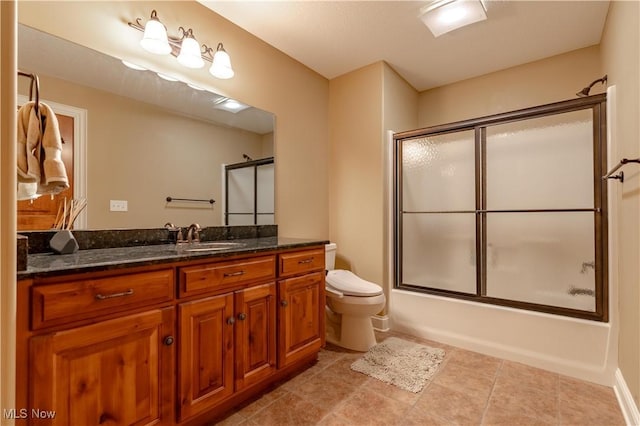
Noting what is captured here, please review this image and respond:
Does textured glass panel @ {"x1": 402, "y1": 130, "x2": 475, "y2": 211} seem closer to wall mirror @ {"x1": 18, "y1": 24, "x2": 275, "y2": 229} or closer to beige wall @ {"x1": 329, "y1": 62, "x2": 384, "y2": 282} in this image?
beige wall @ {"x1": 329, "y1": 62, "x2": 384, "y2": 282}

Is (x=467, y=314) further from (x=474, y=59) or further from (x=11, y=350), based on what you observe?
(x=11, y=350)

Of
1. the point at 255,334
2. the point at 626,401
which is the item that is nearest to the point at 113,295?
the point at 255,334

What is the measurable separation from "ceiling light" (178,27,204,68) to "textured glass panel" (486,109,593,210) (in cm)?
220

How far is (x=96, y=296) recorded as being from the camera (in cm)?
102

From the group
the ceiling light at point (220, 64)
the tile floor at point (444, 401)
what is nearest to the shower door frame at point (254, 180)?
the ceiling light at point (220, 64)

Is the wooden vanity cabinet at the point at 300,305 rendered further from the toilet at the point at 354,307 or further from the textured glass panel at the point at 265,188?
the textured glass panel at the point at 265,188

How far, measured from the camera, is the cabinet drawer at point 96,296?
0.92m

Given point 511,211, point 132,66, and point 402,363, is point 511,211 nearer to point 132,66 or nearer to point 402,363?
point 402,363

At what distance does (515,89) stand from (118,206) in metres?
3.37

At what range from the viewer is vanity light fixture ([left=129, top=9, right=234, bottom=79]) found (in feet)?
5.41

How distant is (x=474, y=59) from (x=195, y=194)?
264 centimetres

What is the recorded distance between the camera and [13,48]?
73cm

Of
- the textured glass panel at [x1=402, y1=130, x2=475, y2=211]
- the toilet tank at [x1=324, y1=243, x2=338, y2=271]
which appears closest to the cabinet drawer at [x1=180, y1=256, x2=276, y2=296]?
the toilet tank at [x1=324, y1=243, x2=338, y2=271]

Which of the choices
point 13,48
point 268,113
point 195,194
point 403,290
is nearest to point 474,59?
point 268,113
